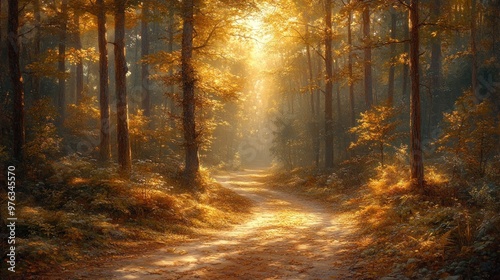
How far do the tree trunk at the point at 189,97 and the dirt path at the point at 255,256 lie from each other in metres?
4.78

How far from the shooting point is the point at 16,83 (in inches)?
550

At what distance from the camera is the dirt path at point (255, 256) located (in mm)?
6980

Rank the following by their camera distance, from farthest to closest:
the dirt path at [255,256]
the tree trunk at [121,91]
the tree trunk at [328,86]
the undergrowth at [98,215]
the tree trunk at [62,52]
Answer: the tree trunk at [328,86]
the tree trunk at [62,52]
the tree trunk at [121,91]
the undergrowth at [98,215]
the dirt path at [255,256]

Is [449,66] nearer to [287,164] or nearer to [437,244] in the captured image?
[287,164]

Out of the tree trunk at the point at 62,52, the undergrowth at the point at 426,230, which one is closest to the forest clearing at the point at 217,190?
the undergrowth at the point at 426,230

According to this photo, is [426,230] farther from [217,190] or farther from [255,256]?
[217,190]

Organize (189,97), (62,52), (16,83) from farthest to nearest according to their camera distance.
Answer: (62,52)
(189,97)
(16,83)

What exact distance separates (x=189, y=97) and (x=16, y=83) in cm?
645

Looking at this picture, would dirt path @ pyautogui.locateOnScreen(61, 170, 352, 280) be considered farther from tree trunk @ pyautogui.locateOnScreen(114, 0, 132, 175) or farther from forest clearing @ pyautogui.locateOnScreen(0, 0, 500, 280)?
tree trunk @ pyautogui.locateOnScreen(114, 0, 132, 175)

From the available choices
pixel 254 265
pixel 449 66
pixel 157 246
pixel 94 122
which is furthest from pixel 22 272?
pixel 449 66

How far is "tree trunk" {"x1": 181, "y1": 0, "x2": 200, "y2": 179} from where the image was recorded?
1573 centimetres

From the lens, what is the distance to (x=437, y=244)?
6.73 m

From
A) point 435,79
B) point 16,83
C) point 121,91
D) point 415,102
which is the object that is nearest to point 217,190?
point 121,91

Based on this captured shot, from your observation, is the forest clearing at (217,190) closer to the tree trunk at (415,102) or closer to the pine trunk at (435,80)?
the tree trunk at (415,102)
